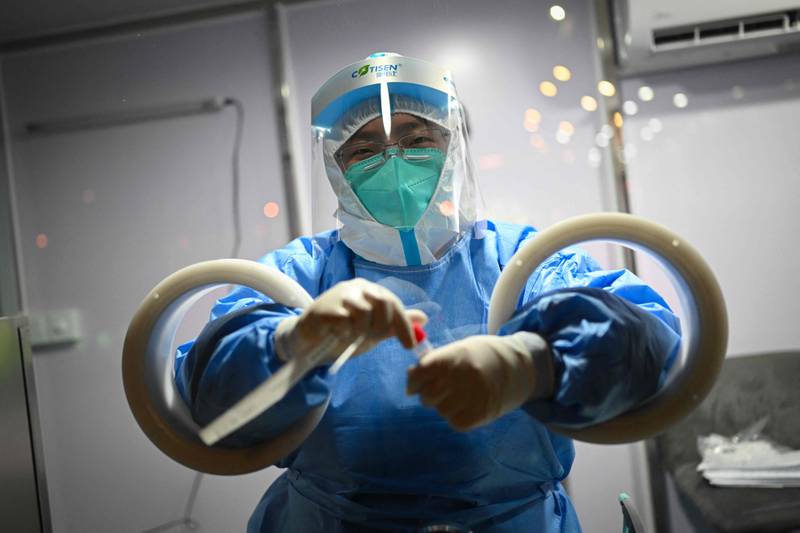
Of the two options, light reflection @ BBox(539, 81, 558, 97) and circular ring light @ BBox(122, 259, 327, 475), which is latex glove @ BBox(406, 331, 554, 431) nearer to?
circular ring light @ BBox(122, 259, 327, 475)

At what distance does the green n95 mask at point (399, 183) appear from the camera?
3.12ft

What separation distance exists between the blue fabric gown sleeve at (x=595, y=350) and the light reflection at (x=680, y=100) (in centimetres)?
91

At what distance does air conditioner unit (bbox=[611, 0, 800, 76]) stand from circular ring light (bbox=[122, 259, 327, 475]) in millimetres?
986

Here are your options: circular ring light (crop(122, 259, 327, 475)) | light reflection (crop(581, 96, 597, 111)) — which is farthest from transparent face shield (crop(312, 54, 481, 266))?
light reflection (crop(581, 96, 597, 111))

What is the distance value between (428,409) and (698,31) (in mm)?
1152

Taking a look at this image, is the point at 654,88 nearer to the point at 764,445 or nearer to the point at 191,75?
the point at 764,445

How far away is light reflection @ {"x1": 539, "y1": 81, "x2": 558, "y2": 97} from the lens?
4.59 ft

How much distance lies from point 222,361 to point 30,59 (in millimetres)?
797

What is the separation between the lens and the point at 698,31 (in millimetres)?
1503

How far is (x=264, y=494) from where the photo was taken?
3.46 feet

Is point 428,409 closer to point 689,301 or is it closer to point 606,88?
point 689,301

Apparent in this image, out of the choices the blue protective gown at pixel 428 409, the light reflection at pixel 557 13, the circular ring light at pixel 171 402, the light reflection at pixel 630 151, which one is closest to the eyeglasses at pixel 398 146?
the blue protective gown at pixel 428 409

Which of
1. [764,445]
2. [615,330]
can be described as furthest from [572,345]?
[764,445]

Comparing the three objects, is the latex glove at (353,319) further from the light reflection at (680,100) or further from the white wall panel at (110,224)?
Answer: the light reflection at (680,100)
